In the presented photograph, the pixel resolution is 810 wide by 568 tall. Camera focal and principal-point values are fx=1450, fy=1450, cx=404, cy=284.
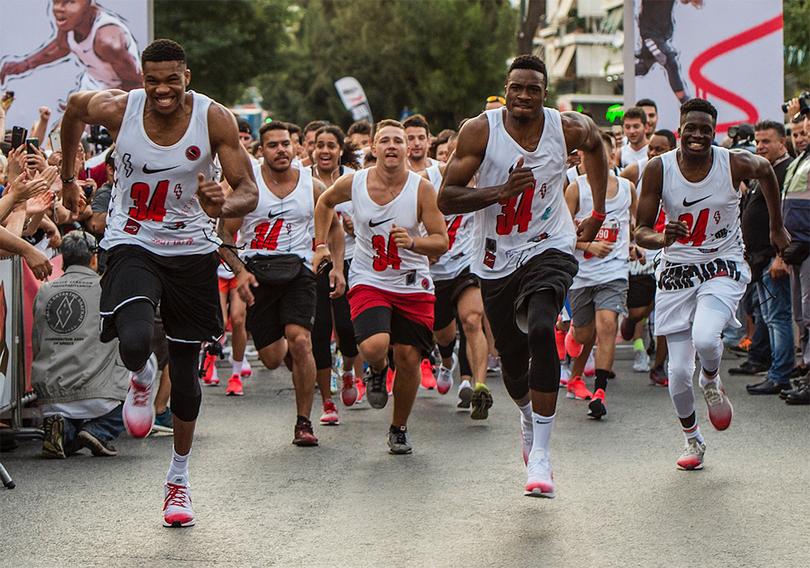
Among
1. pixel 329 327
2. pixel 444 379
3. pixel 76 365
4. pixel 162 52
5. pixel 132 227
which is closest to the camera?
pixel 162 52

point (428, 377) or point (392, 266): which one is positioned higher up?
point (392, 266)

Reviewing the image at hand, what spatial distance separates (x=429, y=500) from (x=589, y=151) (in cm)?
204

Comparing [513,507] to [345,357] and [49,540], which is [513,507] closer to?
[49,540]

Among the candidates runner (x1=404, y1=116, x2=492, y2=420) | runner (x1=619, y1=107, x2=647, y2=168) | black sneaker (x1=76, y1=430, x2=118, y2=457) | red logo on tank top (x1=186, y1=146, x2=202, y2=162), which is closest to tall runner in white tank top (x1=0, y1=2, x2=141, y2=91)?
runner (x1=404, y1=116, x2=492, y2=420)

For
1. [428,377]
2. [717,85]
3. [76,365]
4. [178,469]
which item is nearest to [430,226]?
[76,365]

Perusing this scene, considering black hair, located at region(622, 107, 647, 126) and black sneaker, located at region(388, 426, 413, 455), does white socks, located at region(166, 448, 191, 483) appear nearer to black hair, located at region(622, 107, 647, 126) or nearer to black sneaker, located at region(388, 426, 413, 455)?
black sneaker, located at region(388, 426, 413, 455)

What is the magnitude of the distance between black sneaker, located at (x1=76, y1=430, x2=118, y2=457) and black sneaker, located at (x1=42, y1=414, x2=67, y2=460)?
119mm

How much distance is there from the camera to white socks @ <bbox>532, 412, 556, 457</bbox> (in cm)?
731

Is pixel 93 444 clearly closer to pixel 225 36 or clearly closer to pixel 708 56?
pixel 708 56

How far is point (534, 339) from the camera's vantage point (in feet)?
23.8

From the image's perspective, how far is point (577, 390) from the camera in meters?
12.3

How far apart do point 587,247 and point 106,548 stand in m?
5.96

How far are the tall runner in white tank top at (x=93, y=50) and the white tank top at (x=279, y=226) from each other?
573cm

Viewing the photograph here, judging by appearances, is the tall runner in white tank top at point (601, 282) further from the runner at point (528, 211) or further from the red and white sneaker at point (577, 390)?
the runner at point (528, 211)
